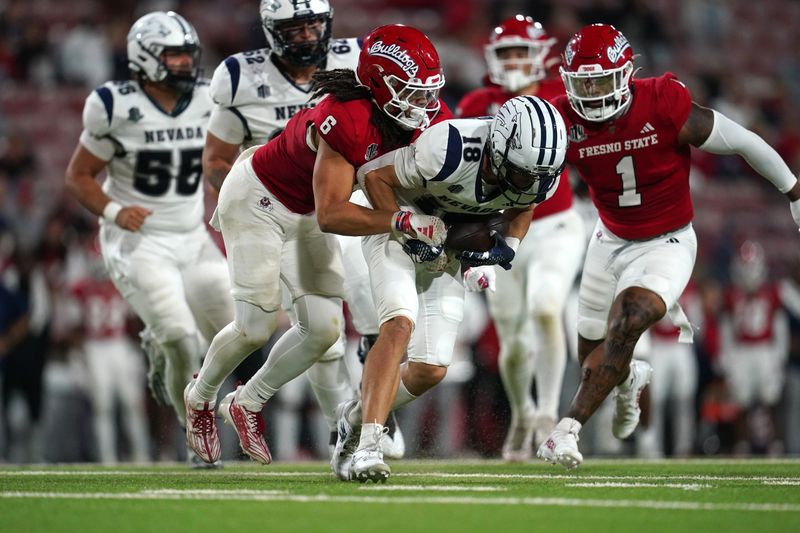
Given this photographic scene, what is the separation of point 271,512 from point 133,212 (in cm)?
333

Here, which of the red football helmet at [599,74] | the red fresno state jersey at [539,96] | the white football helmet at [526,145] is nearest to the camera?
the white football helmet at [526,145]

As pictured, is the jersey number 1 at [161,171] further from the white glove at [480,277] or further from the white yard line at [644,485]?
the white yard line at [644,485]

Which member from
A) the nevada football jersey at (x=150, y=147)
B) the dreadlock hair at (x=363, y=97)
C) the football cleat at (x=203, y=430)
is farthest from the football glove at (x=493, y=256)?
the nevada football jersey at (x=150, y=147)

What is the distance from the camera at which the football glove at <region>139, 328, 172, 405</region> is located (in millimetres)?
7344

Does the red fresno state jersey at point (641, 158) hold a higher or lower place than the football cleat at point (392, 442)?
higher

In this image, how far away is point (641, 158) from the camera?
20.1 feet

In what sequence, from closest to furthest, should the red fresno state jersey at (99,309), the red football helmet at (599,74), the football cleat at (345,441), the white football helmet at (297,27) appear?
the football cleat at (345,441) < the red football helmet at (599,74) < the white football helmet at (297,27) < the red fresno state jersey at (99,309)

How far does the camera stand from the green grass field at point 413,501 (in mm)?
3932

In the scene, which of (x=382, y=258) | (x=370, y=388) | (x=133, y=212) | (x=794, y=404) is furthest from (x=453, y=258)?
(x=794, y=404)

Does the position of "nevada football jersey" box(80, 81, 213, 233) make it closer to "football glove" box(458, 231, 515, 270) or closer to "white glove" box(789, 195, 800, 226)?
"football glove" box(458, 231, 515, 270)

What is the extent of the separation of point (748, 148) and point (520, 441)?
7.95 feet

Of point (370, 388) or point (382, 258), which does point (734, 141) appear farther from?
point (370, 388)

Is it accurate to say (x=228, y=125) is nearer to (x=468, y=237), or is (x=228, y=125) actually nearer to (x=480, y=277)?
(x=468, y=237)

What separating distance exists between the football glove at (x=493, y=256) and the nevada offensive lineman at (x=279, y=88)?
1113 mm
